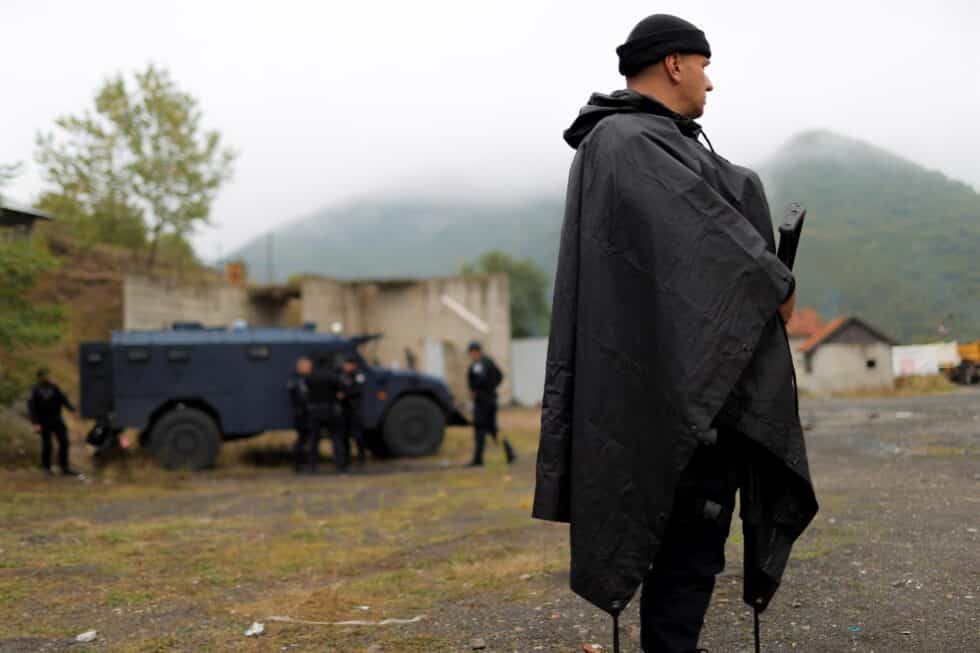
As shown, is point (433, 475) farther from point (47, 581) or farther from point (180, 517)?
point (47, 581)

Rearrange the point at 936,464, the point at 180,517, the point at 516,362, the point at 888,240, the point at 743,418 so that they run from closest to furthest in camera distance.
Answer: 1. the point at 743,418
2. the point at 888,240
3. the point at 936,464
4. the point at 180,517
5. the point at 516,362

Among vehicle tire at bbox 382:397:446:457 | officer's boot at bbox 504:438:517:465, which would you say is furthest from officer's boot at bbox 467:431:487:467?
vehicle tire at bbox 382:397:446:457

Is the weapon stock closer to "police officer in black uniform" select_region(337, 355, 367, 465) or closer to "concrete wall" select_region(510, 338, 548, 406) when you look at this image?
"police officer in black uniform" select_region(337, 355, 367, 465)

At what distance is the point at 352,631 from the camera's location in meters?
4.10

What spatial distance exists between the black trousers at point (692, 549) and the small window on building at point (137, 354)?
1221 cm

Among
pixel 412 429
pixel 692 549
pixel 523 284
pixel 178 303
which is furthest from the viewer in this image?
pixel 523 284

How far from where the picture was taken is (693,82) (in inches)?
97.3

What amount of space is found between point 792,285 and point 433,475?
9936 millimetres

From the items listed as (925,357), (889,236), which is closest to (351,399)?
(925,357)

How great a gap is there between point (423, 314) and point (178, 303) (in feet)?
21.5

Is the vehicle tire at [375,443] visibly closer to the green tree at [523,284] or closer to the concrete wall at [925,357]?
the concrete wall at [925,357]

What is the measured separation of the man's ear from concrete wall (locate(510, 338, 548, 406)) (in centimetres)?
2495

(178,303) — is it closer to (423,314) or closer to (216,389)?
(423,314)

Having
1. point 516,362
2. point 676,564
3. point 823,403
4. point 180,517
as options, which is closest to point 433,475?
point 180,517
